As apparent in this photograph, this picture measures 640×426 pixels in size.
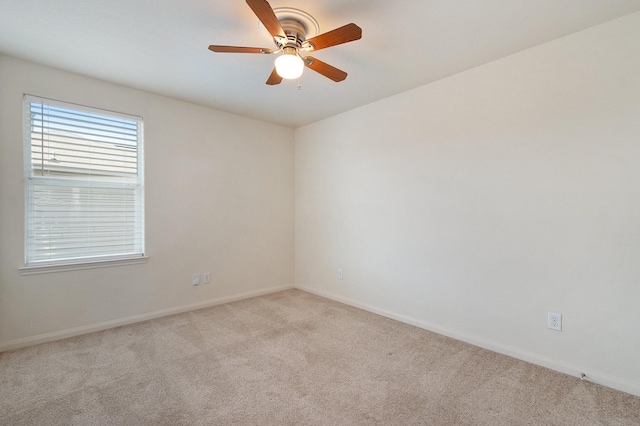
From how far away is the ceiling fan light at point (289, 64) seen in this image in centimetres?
182

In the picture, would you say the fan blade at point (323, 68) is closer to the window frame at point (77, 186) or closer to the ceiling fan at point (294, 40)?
the ceiling fan at point (294, 40)

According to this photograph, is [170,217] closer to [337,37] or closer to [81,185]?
[81,185]

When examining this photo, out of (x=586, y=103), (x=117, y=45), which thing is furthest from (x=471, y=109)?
(x=117, y=45)

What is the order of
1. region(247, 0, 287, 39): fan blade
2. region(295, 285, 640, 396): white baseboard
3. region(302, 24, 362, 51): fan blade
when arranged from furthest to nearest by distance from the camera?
region(295, 285, 640, 396): white baseboard, region(302, 24, 362, 51): fan blade, region(247, 0, 287, 39): fan blade

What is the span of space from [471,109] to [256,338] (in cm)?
288

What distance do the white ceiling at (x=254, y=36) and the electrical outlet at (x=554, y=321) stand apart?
207cm

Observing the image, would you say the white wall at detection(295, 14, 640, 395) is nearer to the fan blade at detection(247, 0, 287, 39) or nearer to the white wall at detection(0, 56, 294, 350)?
the white wall at detection(0, 56, 294, 350)

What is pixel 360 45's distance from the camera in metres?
2.24

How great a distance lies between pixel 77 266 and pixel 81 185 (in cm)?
77

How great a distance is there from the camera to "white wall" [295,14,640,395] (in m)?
1.96

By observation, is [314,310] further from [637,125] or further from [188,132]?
[637,125]

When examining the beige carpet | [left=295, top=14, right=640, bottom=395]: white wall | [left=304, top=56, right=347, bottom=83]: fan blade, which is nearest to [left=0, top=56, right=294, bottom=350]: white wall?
the beige carpet

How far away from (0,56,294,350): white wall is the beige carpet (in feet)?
1.02

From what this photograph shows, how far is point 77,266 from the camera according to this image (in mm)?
2754
